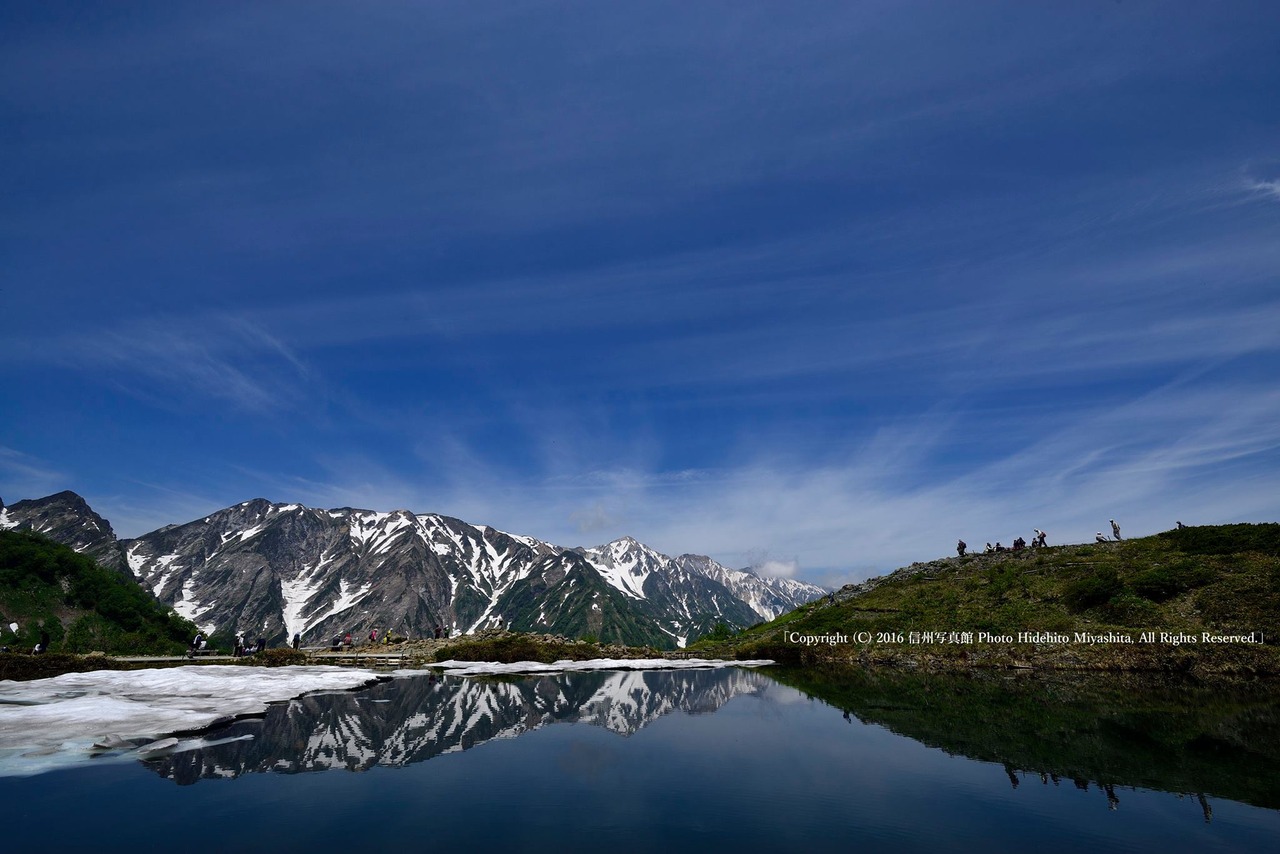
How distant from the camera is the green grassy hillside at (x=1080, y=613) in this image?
45281 mm

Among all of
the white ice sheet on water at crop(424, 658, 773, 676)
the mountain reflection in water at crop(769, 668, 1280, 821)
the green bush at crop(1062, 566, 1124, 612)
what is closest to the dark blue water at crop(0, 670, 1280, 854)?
the mountain reflection in water at crop(769, 668, 1280, 821)

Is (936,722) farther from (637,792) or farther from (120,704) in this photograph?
Answer: (120,704)

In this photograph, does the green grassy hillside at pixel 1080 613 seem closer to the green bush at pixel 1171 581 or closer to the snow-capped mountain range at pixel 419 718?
the green bush at pixel 1171 581

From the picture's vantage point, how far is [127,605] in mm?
104438

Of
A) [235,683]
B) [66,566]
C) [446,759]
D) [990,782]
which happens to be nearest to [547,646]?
[235,683]

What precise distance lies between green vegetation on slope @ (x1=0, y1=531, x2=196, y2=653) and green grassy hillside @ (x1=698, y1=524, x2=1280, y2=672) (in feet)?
334

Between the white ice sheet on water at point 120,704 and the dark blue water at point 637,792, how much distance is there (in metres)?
2.48

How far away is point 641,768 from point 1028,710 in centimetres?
2298

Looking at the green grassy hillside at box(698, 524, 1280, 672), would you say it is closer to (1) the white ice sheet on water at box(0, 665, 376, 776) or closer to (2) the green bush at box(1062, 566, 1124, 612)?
(2) the green bush at box(1062, 566, 1124, 612)

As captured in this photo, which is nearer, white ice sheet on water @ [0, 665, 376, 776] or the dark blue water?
the dark blue water

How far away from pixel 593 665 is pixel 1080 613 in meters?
49.6

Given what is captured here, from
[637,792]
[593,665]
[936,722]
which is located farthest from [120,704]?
[593,665]

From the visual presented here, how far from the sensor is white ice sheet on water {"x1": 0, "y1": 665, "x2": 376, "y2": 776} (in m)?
18.7

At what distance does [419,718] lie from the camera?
89.9ft
